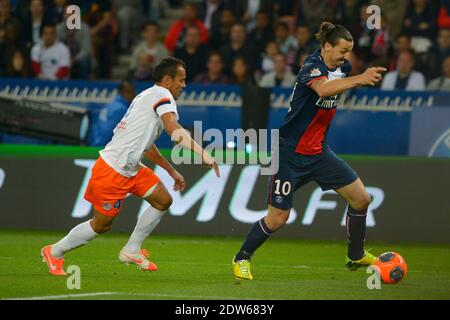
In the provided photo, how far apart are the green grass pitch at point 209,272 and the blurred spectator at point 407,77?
372 centimetres

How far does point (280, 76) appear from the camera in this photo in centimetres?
1745

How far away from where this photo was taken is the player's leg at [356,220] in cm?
1030

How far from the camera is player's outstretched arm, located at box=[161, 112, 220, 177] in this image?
30.8ft

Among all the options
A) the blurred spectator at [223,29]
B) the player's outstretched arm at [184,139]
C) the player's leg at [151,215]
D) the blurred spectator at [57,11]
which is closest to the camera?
the player's outstretched arm at [184,139]

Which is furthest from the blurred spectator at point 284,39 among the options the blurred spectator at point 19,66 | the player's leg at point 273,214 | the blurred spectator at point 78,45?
the player's leg at point 273,214

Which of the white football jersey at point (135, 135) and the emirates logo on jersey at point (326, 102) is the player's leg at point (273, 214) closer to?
the emirates logo on jersey at point (326, 102)

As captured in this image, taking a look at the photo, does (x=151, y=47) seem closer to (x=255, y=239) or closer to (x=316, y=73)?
(x=255, y=239)

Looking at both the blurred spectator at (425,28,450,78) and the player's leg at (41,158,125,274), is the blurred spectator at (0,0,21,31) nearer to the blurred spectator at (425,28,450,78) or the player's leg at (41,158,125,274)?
the blurred spectator at (425,28,450,78)

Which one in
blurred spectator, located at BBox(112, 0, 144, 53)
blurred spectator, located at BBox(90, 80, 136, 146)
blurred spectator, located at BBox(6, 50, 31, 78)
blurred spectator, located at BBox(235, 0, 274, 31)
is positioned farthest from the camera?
blurred spectator, located at BBox(112, 0, 144, 53)

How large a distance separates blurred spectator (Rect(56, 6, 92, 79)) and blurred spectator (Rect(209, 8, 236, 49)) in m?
2.11

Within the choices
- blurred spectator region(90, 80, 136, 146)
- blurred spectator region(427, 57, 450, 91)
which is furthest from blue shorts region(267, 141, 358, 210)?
blurred spectator region(427, 57, 450, 91)

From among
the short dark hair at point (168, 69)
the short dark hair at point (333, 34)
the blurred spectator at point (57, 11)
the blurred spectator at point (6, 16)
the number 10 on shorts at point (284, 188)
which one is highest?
the short dark hair at point (333, 34)

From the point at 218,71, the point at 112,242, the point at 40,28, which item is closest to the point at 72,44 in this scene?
the point at 40,28

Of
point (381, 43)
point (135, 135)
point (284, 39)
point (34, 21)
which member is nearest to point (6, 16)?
point (34, 21)
